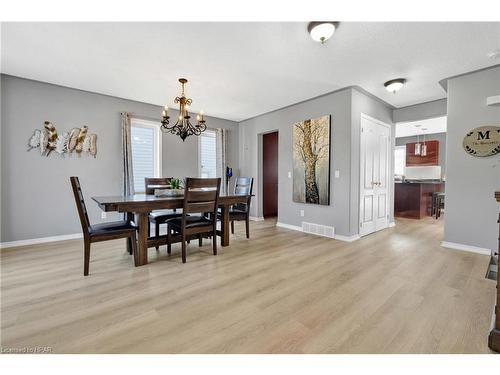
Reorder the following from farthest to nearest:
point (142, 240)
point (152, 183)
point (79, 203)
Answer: point (152, 183) → point (142, 240) → point (79, 203)

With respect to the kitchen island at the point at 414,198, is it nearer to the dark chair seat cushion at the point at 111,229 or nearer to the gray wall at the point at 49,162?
the dark chair seat cushion at the point at 111,229

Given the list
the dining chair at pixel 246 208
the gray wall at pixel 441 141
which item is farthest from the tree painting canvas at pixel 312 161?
the gray wall at pixel 441 141

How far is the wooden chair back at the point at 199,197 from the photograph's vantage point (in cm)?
267

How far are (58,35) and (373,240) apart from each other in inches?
194

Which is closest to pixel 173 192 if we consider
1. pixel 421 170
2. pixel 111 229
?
pixel 111 229

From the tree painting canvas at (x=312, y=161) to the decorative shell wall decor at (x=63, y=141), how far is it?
12.3ft

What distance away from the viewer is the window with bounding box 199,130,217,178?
17.7 feet

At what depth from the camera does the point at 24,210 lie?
11.3 ft

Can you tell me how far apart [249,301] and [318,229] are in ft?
8.47

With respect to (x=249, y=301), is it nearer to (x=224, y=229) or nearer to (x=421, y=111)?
(x=224, y=229)

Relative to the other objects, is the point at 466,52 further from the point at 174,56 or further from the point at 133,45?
the point at 133,45

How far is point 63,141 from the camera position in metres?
3.70

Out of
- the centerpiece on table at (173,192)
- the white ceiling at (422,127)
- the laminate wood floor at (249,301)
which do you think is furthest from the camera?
the white ceiling at (422,127)
